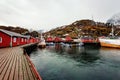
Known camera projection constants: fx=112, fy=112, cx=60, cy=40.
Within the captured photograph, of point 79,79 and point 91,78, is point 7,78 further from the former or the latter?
point 91,78

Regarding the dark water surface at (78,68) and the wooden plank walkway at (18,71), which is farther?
the dark water surface at (78,68)

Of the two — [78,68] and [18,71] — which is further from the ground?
[18,71]

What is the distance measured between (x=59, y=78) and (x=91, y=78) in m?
3.51

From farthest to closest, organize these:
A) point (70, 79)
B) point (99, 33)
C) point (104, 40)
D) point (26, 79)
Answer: point (99, 33)
point (104, 40)
point (70, 79)
point (26, 79)

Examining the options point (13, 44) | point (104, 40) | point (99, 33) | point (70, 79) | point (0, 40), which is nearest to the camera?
point (70, 79)

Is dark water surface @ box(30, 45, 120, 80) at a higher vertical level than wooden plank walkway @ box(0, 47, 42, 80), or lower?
lower

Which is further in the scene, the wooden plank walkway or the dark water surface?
the dark water surface

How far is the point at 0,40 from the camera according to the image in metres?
26.1

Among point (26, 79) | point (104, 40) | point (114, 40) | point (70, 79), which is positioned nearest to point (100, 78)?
point (70, 79)

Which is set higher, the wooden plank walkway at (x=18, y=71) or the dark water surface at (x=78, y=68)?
the wooden plank walkway at (x=18, y=71)

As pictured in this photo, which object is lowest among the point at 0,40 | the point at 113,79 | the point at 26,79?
the point at 113,79

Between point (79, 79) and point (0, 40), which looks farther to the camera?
point (0, 40)

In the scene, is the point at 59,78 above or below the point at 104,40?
below

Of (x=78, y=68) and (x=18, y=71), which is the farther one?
(x=78, y=68)
